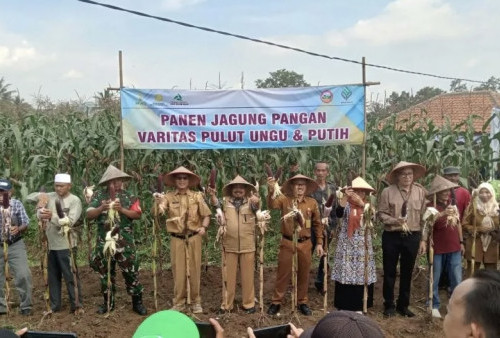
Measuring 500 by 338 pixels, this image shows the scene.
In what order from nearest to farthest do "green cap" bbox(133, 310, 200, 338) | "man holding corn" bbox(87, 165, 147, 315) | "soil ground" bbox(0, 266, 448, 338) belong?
1. "green cap" bbox(133, 310, 200, 338)
2. "soil ground" bbox(0, 266, 448, 338)
3. "man holding corn" bbox(87, 165, 147, 315)

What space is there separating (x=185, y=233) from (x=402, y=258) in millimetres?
2567

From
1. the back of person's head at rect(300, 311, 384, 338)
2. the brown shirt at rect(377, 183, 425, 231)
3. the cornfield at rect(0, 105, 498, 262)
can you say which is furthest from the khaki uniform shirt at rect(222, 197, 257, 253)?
the back of person's head at rect(300, 311, 384, 338)

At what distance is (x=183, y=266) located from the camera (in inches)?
216

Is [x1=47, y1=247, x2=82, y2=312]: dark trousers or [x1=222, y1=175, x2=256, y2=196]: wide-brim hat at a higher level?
[x1=222, y1=175, x2=256, y2=196]: wide-brim hat

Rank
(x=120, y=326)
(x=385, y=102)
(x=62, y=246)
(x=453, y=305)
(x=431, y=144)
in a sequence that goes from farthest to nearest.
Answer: (x=385, y=102) → (x=431, y=144) → (x=62, y=246) → (x=120, y=326) → (x=453, y=305)

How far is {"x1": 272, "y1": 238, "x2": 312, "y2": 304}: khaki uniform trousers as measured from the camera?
5.44 metres

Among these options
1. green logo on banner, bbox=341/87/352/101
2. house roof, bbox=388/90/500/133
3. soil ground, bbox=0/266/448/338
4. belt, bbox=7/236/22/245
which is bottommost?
soil ground, bbox=0/266/448/338

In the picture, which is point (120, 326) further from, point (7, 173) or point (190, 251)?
point (7, 173)

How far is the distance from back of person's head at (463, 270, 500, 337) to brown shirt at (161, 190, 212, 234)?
4162 millimetres

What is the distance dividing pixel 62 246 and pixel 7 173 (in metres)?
2.72

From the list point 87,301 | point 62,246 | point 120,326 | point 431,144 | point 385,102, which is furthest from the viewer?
point 385,102

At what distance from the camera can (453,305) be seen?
61.9 inches

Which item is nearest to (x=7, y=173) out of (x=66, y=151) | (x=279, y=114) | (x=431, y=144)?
(x=66, y=151)

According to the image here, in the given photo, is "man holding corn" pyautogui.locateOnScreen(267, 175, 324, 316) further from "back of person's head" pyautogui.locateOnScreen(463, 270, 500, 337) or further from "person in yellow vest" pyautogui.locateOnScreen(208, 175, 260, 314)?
"back of person's head" pyautogui.locateOnScreen(463, 270, 500, 337)
